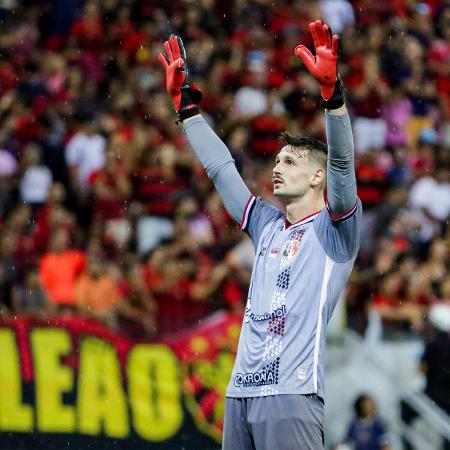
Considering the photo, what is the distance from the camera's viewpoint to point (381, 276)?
10594 mm

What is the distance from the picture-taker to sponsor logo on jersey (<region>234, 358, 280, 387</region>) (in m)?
4.55

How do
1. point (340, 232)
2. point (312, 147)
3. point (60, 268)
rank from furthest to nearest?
point (60, 268), point (312, 147), point (340, 232)

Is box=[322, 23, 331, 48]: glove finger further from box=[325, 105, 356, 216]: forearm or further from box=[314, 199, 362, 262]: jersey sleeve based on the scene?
box=[314, 199, 362, 262]: jersey sleeve

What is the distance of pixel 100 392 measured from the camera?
8.59 m

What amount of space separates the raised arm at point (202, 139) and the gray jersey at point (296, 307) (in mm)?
357

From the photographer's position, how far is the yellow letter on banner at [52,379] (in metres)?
8.48

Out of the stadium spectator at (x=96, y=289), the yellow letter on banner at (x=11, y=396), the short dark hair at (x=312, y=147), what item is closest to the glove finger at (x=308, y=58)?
the short dark hair at (x=312, y=147)

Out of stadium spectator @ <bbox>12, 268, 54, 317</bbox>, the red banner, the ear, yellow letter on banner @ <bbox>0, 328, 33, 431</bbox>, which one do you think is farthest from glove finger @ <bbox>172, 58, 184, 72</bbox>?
stadium spectator @ <bbox>12, 268, 54, 317</bbox>

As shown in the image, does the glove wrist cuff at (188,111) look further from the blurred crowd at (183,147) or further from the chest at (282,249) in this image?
the blurred crowd at (183,147)

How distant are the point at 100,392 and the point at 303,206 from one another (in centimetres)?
420

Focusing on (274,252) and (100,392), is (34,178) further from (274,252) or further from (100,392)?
(274,252)

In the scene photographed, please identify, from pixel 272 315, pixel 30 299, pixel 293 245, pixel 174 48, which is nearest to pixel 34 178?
pixel 30 299

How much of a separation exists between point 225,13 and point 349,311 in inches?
242

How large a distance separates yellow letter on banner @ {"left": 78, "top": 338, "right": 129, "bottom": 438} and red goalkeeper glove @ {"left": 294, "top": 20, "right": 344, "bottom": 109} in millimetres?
4773
